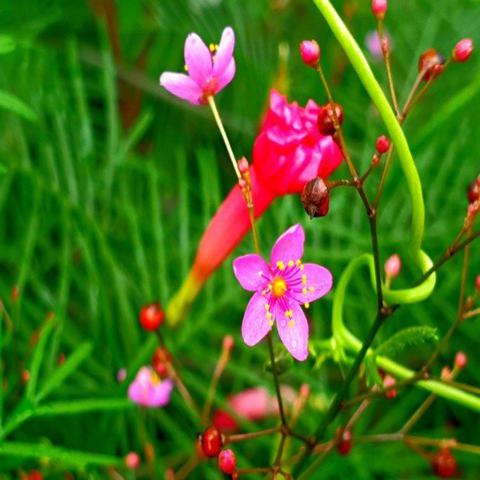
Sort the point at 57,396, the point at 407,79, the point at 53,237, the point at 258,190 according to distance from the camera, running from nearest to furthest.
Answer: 1. the point at 258,190
2. the point at 57,396
3. the point at 53,237
4. the point at 407,79

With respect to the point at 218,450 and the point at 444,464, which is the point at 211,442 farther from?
the point at 444,464

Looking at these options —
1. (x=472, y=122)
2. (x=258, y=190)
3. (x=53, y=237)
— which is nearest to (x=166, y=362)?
(x=258, y=190)

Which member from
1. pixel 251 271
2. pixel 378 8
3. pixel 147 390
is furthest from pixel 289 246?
pixel 147 390

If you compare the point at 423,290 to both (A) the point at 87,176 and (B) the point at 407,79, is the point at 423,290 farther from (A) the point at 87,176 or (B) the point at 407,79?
(B) the point at 407,79

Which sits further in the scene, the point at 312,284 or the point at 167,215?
the point at 167,215

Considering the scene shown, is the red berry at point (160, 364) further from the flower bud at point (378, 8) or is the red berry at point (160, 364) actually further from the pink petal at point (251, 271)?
the flower bud at point (378, 8)

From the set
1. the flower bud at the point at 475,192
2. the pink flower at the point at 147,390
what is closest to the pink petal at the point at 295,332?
the flower bud at the point at 475,192
